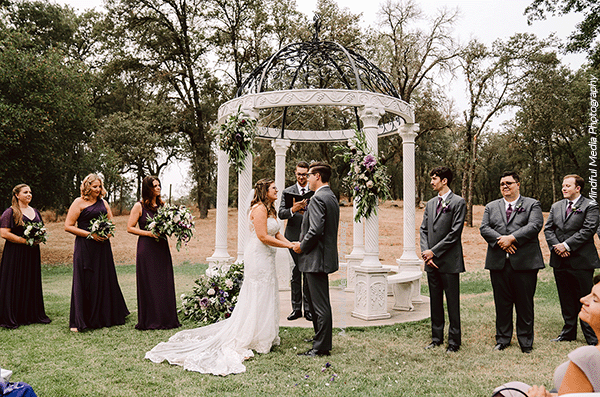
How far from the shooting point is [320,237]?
5.29m

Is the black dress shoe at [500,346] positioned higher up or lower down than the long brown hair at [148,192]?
lower down

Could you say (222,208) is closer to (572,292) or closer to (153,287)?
(153,287)

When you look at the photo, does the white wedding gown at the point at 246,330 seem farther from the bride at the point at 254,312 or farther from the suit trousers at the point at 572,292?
the suit trousers at the point at 572,292

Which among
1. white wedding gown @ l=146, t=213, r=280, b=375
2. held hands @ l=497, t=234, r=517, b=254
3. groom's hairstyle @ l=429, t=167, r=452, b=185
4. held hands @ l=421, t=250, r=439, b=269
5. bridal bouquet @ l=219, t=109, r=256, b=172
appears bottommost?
white wedding gown @ l=146, t=213, r=280, b=375

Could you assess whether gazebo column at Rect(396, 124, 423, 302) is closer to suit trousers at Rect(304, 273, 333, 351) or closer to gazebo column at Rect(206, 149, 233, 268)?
gazebo column at Rect(206, 149, 233, 268)

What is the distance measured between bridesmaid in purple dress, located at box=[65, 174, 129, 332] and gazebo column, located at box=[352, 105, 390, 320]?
392cm

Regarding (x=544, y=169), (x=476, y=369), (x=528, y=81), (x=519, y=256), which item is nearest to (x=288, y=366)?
(x=476, y=369)

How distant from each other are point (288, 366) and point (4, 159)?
13.5 metres

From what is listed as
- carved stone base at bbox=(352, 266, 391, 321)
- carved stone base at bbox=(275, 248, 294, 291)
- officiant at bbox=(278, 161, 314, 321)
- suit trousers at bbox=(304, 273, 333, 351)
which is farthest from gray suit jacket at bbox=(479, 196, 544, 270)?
carved stone base at bbox=(275, 248, 294, 291)

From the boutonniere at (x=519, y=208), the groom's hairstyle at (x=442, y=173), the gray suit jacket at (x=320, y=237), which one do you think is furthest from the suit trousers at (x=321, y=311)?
the boutonniere at (x=519, y=208)

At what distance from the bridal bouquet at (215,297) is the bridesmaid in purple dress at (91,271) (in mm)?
1134

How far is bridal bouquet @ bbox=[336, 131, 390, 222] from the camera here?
275 inches

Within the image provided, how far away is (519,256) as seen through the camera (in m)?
5.50

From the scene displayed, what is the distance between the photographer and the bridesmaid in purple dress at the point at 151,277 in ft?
21.4
